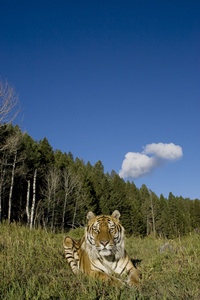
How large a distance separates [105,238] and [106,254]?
27cm

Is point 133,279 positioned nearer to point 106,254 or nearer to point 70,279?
point 106,254

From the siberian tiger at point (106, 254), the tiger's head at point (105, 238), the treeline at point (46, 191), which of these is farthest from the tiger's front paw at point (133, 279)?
the treeline at point (46, 191)

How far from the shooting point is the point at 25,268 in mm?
4566

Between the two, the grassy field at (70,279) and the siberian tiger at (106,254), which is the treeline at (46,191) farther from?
the siberian tiger at (106,254)

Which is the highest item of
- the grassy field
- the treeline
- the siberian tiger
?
the treeline

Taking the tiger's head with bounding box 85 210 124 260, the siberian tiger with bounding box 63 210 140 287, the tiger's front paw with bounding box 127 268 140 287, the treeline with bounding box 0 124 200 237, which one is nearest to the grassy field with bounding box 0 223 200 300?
the tiger's front paw with bounding box 127 268 140 287

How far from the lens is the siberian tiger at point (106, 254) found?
12.7ft

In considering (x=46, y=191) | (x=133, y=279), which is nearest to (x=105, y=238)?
(x=133, y=279)

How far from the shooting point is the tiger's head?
390cm

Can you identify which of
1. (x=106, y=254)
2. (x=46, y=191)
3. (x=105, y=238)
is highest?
(x=46, y=191)

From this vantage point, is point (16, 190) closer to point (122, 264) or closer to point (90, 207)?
point (90, 207)

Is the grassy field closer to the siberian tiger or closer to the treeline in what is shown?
the siberian tiger

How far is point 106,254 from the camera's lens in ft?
12.7

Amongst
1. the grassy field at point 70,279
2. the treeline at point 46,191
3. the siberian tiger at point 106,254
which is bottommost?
the grassy field at point 70,279
